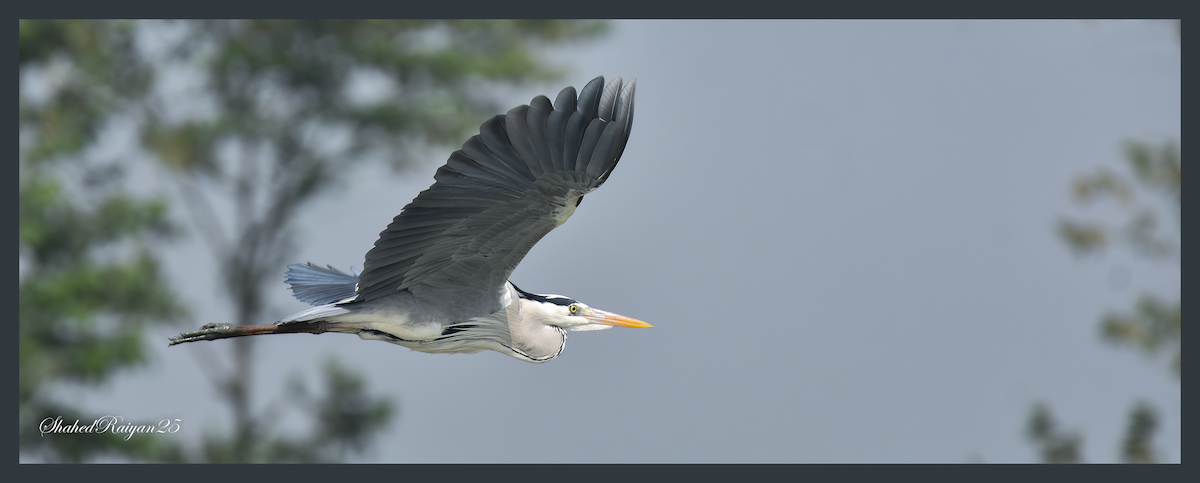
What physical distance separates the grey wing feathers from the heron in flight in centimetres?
1

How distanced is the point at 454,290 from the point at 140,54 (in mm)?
10432

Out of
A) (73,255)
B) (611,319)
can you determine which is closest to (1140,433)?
(611,319)

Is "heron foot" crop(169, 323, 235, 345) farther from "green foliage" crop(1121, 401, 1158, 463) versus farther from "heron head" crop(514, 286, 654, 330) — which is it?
"green foliage" crop(1121, 401, 1158, 463)

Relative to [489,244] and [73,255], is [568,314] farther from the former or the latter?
[73,255]

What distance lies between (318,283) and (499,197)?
1347mm

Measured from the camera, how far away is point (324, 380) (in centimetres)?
1080

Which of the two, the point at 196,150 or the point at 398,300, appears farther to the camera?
the point at 196,150

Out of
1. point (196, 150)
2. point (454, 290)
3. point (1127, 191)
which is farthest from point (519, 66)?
point (454, 290)

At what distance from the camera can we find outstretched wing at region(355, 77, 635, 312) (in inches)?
112

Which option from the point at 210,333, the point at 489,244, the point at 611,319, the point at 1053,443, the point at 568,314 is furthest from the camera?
the point at 1053,443

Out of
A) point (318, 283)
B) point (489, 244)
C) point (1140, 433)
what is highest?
point (1140, 433)

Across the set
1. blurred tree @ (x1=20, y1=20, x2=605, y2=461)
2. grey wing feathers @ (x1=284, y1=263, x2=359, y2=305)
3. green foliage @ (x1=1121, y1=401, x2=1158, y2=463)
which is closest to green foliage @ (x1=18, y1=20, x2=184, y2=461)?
blurred tree @ (x1=20, y1=20, x2=605, y2=461)

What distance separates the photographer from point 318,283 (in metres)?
4.13

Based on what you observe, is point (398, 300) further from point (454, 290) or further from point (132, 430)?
point (132, 430)
